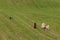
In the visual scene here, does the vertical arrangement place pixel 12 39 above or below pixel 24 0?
below

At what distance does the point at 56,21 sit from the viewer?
45.0m

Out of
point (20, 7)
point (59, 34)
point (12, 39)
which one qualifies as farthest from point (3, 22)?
point (20, 7)

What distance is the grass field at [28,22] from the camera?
1287 inches

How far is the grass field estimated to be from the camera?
3269cm

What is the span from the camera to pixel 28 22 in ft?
134

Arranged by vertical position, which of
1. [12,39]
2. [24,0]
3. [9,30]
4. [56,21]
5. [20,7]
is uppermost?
[24,0]

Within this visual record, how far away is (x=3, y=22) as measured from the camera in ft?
124

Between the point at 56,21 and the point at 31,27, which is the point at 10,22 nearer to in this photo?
the point at 31,27

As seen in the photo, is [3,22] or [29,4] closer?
[3,22]

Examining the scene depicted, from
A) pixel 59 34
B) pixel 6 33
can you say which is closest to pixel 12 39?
pixel 6 33

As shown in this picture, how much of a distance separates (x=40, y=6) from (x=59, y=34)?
2393 centimetres

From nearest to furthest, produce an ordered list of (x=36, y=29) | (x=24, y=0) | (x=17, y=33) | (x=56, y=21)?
(x=17, y=33)
(x=36, y=29)
(x=56, y=21)
(x=24, y=0)

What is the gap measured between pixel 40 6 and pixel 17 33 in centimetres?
2782

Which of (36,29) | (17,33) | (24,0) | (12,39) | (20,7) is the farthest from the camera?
(24,0)
